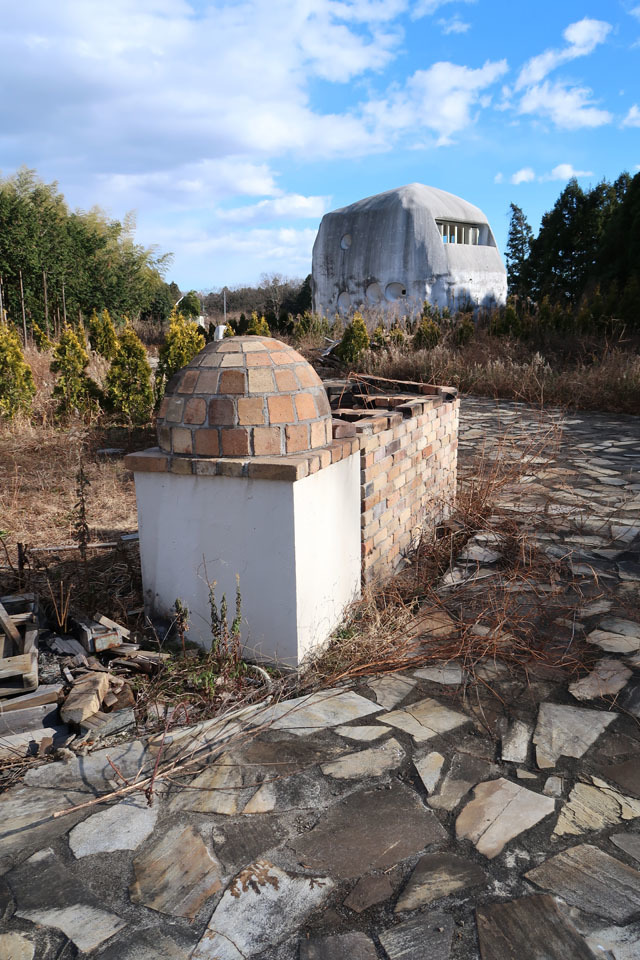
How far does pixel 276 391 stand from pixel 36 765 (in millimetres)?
1732

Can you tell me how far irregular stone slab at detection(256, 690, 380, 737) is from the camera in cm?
245

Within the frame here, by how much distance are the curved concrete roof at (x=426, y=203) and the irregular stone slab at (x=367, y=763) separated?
28.0 meters

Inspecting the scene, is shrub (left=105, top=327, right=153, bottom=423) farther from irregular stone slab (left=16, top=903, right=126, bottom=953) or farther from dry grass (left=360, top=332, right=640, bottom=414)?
irregular stone slab (left=16, top=903, right=126, bottom=953)

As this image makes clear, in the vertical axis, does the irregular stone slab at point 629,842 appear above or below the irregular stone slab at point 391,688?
below

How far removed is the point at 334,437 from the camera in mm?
3334

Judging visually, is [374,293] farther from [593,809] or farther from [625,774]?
[593,809]

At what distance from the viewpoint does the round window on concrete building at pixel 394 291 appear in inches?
1089

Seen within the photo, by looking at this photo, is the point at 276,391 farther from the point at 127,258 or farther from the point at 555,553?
the point at 127,258

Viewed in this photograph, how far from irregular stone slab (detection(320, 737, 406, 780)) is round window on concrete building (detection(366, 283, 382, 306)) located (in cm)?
2732

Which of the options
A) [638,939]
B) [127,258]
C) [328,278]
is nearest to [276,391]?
[638,939]

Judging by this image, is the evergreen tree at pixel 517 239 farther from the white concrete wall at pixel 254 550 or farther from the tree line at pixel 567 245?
the white concrete wall at pixel 254 550

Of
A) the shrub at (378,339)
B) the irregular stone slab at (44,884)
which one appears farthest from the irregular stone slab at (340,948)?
the shrub at (378,339)

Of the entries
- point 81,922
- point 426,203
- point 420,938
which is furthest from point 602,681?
point 426,203

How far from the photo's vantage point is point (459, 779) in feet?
7.06
